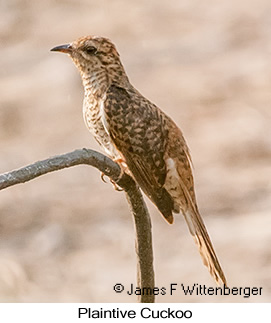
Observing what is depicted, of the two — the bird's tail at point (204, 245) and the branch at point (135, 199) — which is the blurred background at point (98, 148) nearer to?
the bird's tail at point (204, 245)

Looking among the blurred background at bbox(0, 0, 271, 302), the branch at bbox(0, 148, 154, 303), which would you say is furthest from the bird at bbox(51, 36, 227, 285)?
the blurred background at bbox(0, 0, 271, 302)

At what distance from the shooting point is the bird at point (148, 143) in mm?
4648

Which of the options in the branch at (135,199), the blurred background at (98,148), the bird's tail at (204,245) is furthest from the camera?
the blurred background at (98,148)

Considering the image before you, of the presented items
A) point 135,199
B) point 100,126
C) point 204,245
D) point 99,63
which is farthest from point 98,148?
point 135,199

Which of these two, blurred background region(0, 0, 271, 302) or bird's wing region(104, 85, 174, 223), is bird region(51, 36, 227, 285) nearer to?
bird's wing region(104, 85, 174, 223)

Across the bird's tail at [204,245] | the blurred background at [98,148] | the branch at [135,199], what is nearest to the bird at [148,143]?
the bird's tail at [204,245]

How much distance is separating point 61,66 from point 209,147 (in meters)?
2.03

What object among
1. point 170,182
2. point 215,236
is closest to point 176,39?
point 215,236

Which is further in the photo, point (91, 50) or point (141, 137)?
point (91, 50)

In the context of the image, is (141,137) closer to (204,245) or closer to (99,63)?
(99,63)

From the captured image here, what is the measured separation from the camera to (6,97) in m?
10.1

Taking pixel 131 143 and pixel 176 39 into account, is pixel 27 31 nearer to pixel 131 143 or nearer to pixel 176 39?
pixel 176 39

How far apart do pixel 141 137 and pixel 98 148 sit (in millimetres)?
3411

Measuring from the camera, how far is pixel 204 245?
4.62 metres
